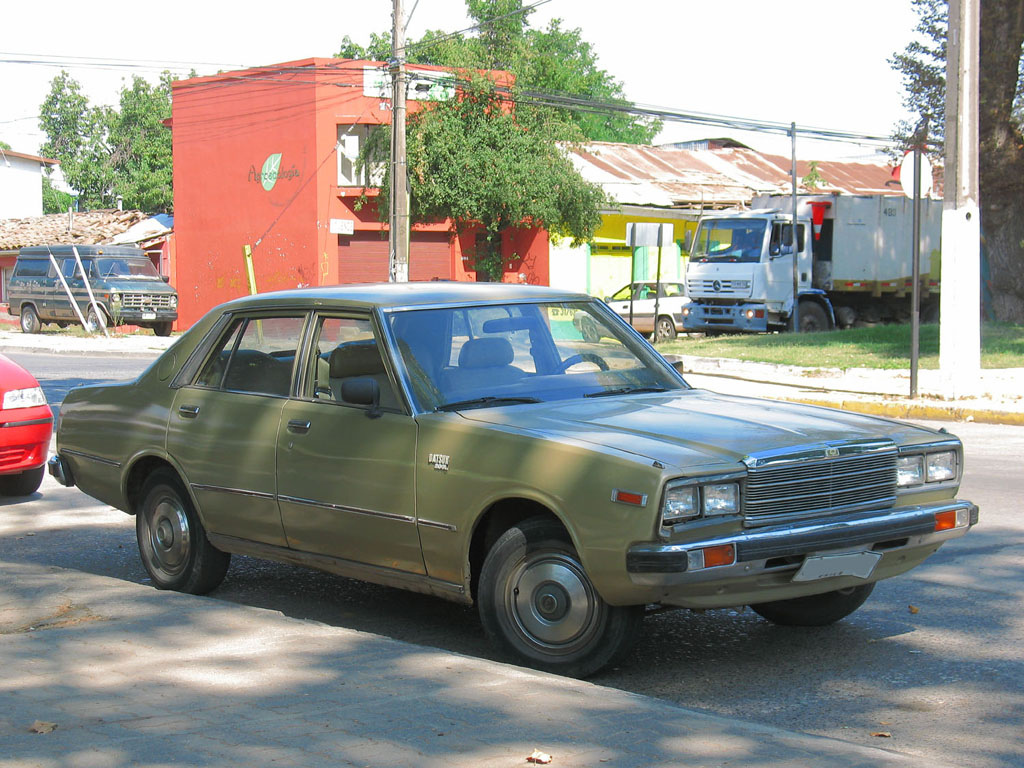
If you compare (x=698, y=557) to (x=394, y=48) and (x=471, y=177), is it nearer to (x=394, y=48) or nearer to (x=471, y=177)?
(x=394, y=48)

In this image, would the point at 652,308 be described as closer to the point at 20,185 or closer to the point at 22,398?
the point at 22,398

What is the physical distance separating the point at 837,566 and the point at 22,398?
6685 mm

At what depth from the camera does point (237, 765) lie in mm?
3547

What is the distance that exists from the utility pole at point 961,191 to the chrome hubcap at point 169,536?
38.2 ft

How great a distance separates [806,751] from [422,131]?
31.1 meters

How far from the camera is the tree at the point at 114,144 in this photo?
6769 cm

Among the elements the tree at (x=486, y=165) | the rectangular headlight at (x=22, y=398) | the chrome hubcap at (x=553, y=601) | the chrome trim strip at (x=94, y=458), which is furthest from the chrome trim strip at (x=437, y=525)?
the tree at (x=486, y=165)

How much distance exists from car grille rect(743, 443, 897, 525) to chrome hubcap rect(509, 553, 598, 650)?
697 mm

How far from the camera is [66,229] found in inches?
1943

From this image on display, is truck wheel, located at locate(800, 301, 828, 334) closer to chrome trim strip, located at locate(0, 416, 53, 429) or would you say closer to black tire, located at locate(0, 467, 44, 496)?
black tire, located at locate(0, 467, 44, 496)

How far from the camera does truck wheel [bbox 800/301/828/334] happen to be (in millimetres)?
29984

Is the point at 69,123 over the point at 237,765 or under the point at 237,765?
over

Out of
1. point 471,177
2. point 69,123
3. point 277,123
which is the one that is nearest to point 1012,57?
point 471,177

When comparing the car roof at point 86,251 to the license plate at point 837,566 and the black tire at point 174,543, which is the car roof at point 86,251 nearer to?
the black tire at point 174,543
